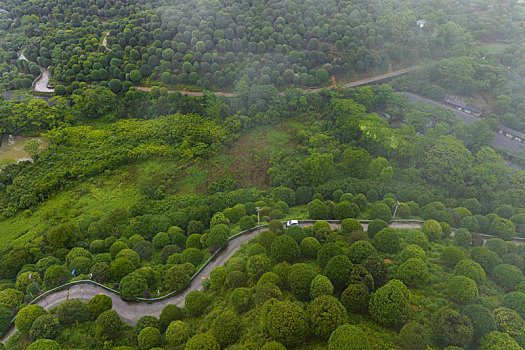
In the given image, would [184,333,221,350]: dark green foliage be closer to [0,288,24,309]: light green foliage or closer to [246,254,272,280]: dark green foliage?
[246,254,272,280]: dark green foliage

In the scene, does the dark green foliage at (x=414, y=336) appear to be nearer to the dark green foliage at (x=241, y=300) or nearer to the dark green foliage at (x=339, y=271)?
the dark green foliage at (x=339, y=271)

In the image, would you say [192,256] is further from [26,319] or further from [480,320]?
[480,320]

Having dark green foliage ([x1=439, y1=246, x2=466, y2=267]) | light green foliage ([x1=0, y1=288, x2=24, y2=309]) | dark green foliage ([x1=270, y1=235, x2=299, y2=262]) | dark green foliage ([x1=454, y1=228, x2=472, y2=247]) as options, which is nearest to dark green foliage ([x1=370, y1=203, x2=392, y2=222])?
dark green foliage ([x1=454, y1=228, x2=472, y2=247])

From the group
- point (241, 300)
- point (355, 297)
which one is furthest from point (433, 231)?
point (241, 300)

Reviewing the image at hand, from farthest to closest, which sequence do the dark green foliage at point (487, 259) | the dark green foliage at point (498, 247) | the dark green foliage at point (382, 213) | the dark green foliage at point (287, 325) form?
1. the dark green foliage at point (382, 213)
2. the dark green foliage at point (498, 247)
3. the dark green foliage at point (487, 259)
4. the dark green foliage at point (287, 325)

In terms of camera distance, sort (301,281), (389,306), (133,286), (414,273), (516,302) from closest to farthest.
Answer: (389,306) < (516,302) < (301,281) < (414,273) < (133,286)

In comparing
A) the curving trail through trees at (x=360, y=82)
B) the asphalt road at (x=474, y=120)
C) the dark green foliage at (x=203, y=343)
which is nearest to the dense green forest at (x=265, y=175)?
the dark green foliage at (x=203, y=343)
